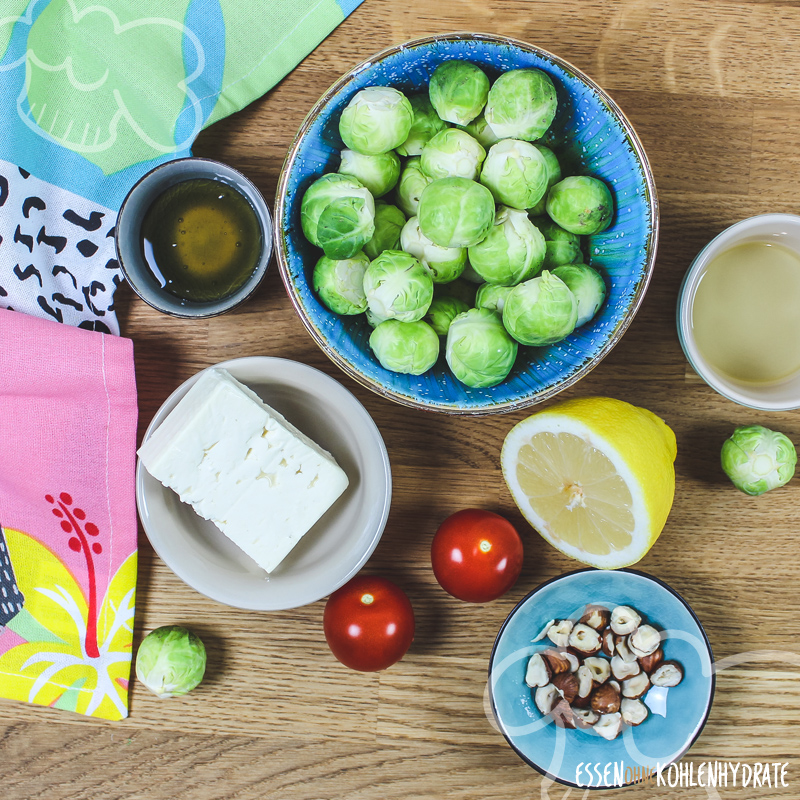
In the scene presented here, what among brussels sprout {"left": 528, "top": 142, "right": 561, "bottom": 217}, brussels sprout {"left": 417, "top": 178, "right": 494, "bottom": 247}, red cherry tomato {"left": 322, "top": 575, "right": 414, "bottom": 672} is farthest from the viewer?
red cherry tomato {"left": 322, "top": 575, "right": 414, "bottom": 672}

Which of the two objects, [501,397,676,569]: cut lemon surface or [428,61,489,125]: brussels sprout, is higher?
[428,61,489,125]: brussels sprout

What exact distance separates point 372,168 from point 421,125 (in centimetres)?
11

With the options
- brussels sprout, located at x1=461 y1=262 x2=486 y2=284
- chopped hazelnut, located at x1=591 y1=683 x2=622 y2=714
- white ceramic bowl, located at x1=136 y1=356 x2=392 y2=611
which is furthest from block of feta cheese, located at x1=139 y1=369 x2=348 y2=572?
chopped hazelnut, located at x1=591 y1=683 x2=622 y2=714

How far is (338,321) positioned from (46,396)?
1.88 feet

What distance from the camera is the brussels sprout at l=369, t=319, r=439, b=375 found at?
97 cm

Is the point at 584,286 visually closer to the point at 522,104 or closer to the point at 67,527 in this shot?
the point at 522,104

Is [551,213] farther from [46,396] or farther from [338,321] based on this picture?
[46,396]

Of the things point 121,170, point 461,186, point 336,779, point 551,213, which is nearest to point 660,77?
point 551,213

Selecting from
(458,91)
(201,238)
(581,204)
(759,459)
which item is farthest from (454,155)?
(759,459)

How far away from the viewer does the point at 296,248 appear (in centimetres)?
100

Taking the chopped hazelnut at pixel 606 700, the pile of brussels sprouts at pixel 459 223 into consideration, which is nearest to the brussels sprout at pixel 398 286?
the pile of brussels sprouts at pixel 459 223

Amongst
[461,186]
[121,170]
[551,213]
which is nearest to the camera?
[461,186]

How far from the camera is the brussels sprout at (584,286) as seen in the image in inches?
38.1

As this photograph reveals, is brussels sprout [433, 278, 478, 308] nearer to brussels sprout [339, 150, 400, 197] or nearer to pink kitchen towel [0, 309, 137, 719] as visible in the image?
brussels sprout [339, 150, 400, 197]
